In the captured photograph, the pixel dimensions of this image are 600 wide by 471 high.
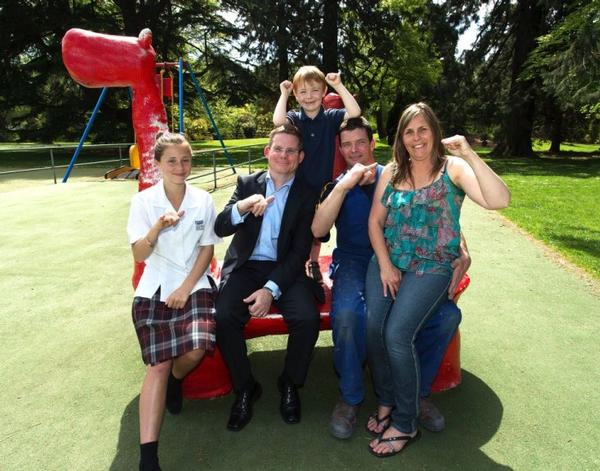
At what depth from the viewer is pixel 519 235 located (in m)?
6.39

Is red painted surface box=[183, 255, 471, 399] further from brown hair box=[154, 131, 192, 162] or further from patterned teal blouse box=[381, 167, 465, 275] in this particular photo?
brown hair box=[154, 131, 192, 162]

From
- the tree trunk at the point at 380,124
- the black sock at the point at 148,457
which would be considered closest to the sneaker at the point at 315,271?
the black sock at the point at 148,457

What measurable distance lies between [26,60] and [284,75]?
11.8m

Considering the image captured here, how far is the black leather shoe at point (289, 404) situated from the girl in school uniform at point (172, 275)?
50 centimetres

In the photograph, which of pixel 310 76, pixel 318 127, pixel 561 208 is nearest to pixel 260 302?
pixel 318 127

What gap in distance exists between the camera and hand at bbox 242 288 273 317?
239cm

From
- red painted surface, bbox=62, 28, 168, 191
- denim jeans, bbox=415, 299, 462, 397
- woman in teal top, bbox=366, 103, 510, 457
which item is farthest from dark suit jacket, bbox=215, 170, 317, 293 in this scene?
denim jeans, bbox=415, 299, 462, 397

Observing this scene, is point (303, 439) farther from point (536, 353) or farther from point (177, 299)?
point (536, 353)

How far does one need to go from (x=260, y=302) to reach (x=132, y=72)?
4.98 ft

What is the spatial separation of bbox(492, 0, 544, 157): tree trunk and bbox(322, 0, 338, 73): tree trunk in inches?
290

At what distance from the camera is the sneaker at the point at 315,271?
3.06m

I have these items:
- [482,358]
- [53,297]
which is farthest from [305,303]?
[53,297]

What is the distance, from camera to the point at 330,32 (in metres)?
19.4

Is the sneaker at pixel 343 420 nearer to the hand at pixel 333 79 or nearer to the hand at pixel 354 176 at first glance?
the hand at pixel 354 176
